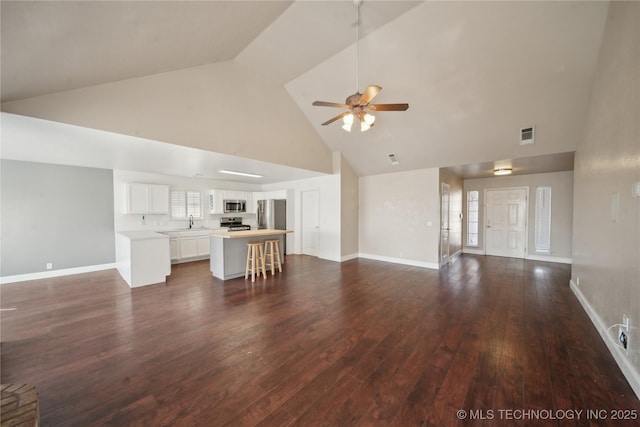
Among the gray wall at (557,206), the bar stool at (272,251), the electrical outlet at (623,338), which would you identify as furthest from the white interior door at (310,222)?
the gray wall at (557,206)

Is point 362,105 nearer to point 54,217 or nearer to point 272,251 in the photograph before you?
point 272,251

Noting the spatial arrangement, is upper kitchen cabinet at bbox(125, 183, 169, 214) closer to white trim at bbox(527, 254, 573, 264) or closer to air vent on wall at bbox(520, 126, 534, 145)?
air vent on wall at bbox(520, 126, 534, 145)

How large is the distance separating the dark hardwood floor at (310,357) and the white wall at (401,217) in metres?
1.87

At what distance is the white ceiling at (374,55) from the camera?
6.35ft

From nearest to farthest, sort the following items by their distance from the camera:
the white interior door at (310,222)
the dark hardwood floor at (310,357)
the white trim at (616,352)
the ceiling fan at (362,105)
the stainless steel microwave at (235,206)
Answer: the dark hardwood floor at (310,357), the white trim at (616,352), the ceiling fan at (362,105), the white interior door at (310,222), the stainless steel microwave at (235,206)

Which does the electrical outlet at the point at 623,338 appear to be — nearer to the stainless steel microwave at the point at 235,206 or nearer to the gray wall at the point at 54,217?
the stainless steel microwave at the point at 235,206

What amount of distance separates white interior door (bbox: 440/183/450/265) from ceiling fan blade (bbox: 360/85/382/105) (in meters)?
4.06

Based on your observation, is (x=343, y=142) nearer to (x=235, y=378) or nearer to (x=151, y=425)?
(x=235, y=378)

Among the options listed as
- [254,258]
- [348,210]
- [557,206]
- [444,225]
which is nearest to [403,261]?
[444,225]

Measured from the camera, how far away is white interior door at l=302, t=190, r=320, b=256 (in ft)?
23.4

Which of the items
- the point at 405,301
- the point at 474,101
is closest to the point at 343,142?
the point at 474,101

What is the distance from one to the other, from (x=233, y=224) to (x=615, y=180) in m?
8.10

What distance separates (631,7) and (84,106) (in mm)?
5754

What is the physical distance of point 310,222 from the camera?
7.35 metres
